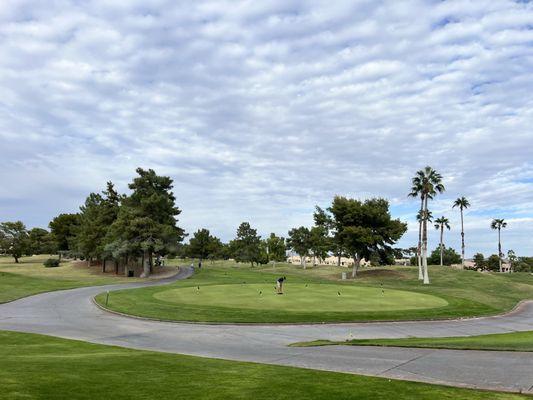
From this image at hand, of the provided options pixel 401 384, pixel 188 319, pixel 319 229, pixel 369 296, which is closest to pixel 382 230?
pixel 319 229

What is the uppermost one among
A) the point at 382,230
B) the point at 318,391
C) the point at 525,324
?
the point at 382,230

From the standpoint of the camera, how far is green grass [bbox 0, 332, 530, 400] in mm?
8750

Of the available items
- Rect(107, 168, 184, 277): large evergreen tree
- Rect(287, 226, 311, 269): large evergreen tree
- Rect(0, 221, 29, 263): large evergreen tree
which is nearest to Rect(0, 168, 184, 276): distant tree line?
Rect(107, 168, 184, 277): large evergreen tree

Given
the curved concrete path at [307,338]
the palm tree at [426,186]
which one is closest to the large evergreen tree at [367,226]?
the palm tree at [426,186]

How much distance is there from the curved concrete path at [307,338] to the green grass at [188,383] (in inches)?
60.1

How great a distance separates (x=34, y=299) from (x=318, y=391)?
36.6 m

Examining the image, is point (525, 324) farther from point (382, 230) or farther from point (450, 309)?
point (382, 230)

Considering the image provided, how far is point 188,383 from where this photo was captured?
9.98 m

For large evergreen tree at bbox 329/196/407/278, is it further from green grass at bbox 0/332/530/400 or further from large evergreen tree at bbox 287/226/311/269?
green grass at bbox 0/332/530/400

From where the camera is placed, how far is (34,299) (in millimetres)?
Result: 38781

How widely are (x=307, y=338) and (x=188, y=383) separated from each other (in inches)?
497

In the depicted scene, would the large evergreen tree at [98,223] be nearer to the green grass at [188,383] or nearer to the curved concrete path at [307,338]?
the curved concrete path at [307,338]

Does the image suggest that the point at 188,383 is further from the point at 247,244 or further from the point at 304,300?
the point at 247,244

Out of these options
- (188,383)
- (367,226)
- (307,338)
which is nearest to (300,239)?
(367,226)
